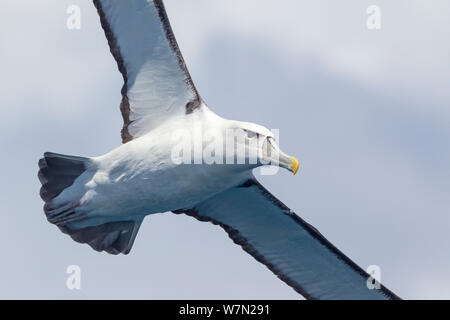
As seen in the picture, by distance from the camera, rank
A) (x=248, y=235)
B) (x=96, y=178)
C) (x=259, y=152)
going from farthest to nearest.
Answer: (x=248, y=235), (x=96, y=178), (x=259, y=152)

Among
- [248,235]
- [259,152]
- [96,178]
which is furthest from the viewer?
[248,235]

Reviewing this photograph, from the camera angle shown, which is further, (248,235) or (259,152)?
(248,235)

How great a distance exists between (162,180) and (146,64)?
2345mm

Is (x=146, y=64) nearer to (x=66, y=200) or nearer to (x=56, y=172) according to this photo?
(x=56, y=172)

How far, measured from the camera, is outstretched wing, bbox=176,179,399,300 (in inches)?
864

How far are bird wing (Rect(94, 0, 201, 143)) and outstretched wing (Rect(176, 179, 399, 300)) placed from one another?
1889 millimetres

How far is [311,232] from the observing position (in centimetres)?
2212

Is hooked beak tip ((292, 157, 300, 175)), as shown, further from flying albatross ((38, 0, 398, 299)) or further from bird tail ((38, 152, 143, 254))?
bird tail ((38, 152, 143, 254))

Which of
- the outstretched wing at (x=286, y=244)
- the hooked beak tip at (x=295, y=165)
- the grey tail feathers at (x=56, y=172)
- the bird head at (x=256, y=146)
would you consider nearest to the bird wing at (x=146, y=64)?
the grey tail feathers at (x=56, y=172)

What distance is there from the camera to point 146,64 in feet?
69.8

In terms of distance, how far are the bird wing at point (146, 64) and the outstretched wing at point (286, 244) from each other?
1.89m
